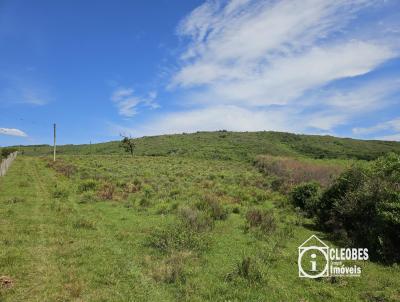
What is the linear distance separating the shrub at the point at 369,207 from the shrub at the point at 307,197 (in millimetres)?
970

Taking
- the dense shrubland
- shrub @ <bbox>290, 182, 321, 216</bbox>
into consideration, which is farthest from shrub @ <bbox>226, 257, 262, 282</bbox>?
shrub @ <bbox>290, 182, 321, 216</bbox>

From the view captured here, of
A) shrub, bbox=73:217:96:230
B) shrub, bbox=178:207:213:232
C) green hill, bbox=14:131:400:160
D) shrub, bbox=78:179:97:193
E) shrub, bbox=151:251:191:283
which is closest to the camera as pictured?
shrub, bbox=151:251:191:283

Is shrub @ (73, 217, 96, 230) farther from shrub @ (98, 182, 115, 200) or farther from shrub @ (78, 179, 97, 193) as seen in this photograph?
shrub @ (78, 179, 97, 193)

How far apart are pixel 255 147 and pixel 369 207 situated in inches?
2968

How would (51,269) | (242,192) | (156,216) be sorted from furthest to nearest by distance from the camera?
(242,192), (156,216), (51,269)

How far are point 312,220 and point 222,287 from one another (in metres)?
Result: 10.3

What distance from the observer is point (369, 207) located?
13.3 m

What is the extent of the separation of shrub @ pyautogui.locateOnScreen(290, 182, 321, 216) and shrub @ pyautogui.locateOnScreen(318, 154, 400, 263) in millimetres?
970

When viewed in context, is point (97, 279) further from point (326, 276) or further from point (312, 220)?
point (312, 220)

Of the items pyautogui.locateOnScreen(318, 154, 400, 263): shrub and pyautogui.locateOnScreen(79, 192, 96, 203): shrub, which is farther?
pyautogui.locateOnScreen(79, 192, 96, 203): shrub

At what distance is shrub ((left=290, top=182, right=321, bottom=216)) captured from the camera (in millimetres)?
18277

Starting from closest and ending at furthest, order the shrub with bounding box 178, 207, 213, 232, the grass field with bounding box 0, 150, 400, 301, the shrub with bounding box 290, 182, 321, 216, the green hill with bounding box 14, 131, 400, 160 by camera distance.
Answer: the grass field with bounding box 0, 150, 400, 301 → the shrub with bounding box 178, 207, 213, 232 → the shrub with bounding box 290, 182, 321, 216 → the green hill with bounding box 14, 131, 400, 160

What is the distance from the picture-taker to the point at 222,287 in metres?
8.62

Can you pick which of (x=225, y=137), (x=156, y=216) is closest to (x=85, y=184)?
(x=156, y=216)
